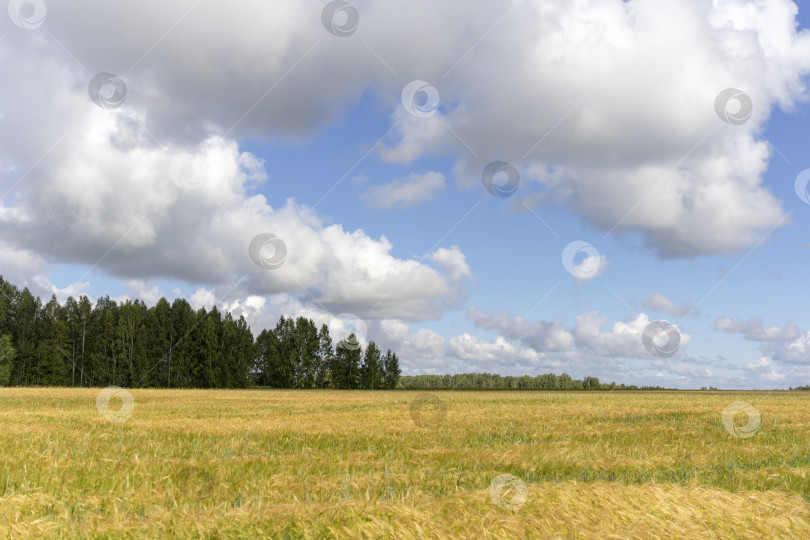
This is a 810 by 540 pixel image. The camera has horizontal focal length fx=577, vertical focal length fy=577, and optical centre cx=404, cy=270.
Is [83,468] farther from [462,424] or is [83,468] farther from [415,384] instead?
[415,384]

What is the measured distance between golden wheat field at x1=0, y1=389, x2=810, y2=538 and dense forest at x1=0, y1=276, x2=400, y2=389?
8547 centimetres

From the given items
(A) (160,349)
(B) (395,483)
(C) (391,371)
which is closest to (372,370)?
(C) (391,371)

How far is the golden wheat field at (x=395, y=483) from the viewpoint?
6.75 meters

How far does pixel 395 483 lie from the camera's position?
9.60 meters

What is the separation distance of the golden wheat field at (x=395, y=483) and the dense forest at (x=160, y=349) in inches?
3365

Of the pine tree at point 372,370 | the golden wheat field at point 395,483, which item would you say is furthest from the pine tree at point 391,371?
the golden wheat field at point 395,483

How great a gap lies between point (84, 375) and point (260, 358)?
106 ft

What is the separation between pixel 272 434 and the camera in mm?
16797

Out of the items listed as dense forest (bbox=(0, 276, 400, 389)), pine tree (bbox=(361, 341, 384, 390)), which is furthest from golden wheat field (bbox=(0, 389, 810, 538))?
pine tree (bbox=(361, 341, 384, 390))

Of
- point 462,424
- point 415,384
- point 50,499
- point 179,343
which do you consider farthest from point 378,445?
point 415,384

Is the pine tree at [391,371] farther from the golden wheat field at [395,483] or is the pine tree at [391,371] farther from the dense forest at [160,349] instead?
the golden wheat field at [395,483]

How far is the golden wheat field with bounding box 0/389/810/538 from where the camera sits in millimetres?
6750

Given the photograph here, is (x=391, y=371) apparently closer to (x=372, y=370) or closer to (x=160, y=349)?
(x=372, y=370)

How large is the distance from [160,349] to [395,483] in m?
106
